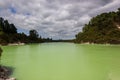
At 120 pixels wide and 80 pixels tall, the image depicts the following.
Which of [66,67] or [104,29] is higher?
[104,29]

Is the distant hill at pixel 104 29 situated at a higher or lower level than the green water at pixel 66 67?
higher

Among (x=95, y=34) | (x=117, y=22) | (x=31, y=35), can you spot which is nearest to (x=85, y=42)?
(x=95, y=34)

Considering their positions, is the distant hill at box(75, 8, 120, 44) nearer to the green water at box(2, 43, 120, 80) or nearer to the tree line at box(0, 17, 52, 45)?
the tree line at box(0, 17, 52, 45)

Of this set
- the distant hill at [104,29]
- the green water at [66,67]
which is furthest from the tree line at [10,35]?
the green water at [66,67]

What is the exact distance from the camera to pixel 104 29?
3314 inches

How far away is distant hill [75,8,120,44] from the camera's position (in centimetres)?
7288

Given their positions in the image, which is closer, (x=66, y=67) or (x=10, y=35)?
(x=66, y=67)

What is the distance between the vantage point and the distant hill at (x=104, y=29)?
72.9 metres

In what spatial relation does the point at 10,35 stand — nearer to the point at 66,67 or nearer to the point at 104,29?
the point at 104,29

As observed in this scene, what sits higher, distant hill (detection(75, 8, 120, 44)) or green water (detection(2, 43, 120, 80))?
distant hill (detection(75, 8, 120, 44))

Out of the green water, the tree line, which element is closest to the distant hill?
the tree line

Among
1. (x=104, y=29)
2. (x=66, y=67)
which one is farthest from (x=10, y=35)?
(x=66, y=67)

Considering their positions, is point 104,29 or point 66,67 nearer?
point 66,67

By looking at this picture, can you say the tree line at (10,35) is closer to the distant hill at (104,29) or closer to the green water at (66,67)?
the distant hill at (104,29)
